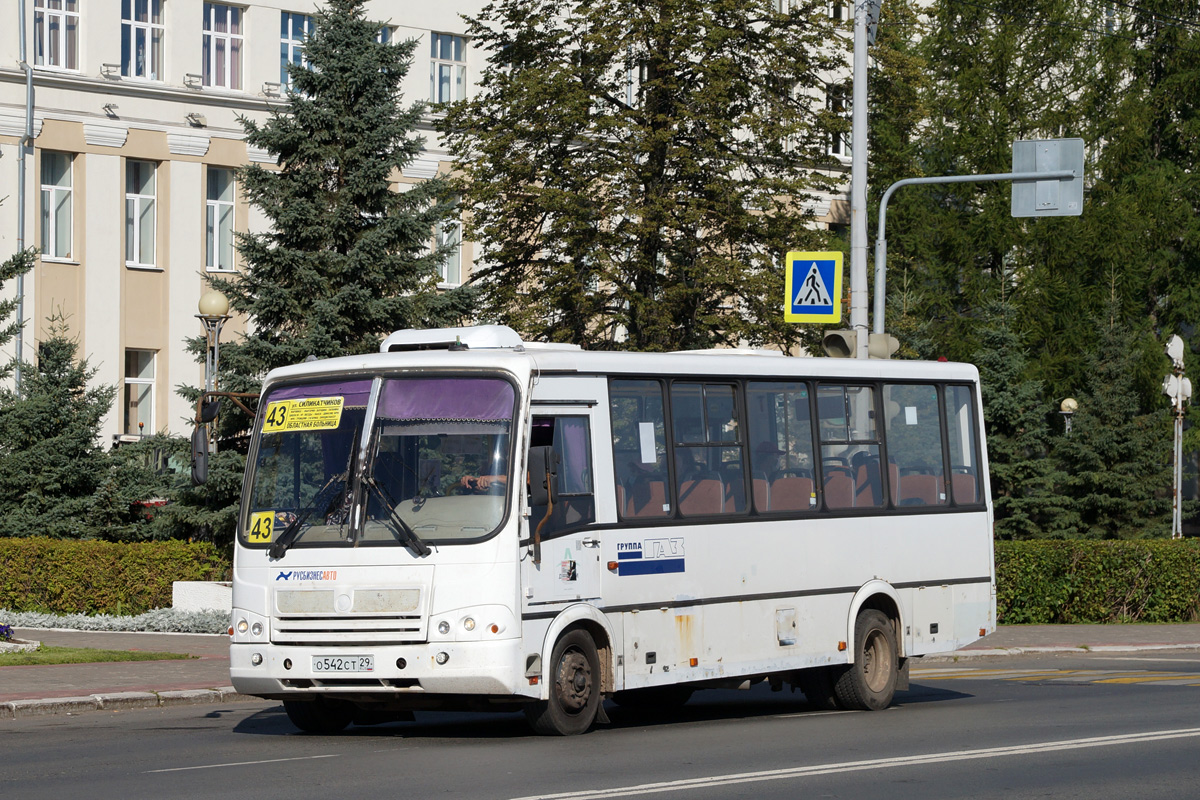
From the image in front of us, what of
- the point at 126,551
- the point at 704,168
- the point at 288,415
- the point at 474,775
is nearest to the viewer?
the point at 474,775

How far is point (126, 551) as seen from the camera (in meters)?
26.8

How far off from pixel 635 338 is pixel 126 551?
11.3 metres

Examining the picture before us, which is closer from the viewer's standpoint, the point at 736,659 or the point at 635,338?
the point at 736,659

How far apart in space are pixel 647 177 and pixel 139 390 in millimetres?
19315

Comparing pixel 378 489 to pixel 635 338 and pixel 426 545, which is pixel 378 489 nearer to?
pixel 426 545

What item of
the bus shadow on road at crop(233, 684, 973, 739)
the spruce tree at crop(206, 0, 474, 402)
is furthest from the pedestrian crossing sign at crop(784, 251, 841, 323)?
the spruce tree at crop(206, 0, 474, 402)

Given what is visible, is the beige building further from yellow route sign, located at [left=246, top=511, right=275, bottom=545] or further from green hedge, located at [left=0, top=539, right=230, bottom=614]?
yellow route sign, located at [left=246, top=511, right=275, bottom=545]

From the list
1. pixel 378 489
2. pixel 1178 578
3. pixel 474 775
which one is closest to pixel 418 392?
pixel 378 489

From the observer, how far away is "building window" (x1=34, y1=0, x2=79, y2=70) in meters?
45.3

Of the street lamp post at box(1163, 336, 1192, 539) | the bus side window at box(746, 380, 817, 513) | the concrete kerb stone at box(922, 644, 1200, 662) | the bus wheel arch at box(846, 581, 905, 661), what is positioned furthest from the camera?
the street lamp post at box(1163, 336, 1192, 539)

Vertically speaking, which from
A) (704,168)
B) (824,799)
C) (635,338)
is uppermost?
(704,168)

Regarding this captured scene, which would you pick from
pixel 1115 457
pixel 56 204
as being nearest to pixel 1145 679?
pixel 1115 457

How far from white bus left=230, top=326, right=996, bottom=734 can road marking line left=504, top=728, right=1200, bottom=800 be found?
2.28 metres

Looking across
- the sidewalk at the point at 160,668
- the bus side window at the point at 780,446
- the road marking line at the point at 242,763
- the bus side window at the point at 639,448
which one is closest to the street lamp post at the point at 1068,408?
the sidewalk at the point at 160,668
